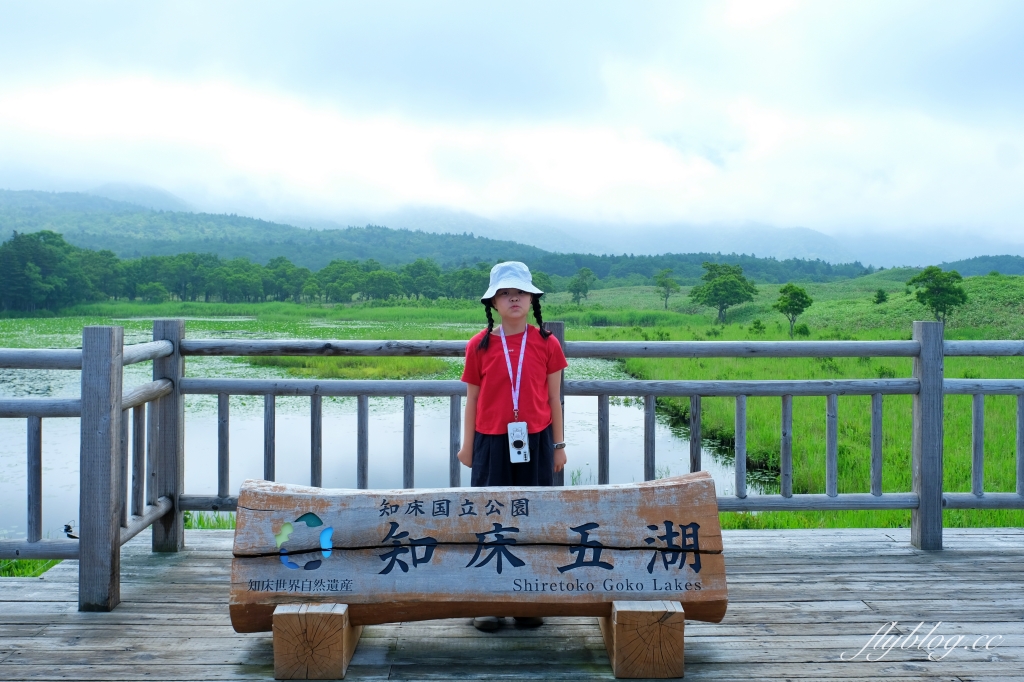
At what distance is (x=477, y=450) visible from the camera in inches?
118

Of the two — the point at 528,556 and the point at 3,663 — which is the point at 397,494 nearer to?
the point at 528,556

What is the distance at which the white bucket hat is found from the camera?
2.79 m

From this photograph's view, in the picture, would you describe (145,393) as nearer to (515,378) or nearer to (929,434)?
(515,378)

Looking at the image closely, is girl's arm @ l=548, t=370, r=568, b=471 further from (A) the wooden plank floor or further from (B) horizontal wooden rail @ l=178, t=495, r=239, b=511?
(B) horizontal wooden rail @ l=178, t=495, r=239, b=511

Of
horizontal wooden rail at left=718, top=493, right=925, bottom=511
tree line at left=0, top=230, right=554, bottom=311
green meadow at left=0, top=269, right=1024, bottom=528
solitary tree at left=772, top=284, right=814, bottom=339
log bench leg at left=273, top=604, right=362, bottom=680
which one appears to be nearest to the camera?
log bench leg at left=273, top=604, right=362, bottom=680

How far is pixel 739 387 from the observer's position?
12.8ft

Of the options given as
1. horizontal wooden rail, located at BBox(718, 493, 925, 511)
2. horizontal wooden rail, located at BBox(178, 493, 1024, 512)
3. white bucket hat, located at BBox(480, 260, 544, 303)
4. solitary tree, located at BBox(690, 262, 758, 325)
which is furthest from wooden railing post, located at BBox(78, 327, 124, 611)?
solitary tree, located at BBox(690, 262, 758, 325)

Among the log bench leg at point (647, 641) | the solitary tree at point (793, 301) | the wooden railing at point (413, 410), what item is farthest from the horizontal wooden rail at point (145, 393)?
the solitary tree at point (793, 301)

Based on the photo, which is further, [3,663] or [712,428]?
[712,428]

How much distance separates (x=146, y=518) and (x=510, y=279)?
6.99 feet

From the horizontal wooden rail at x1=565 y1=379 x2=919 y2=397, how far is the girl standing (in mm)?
923

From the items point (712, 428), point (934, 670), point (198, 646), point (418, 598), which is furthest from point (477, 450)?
point (712, 428)

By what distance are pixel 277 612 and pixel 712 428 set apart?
11.4 metres

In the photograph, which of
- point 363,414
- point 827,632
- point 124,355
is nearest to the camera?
point 827,632
